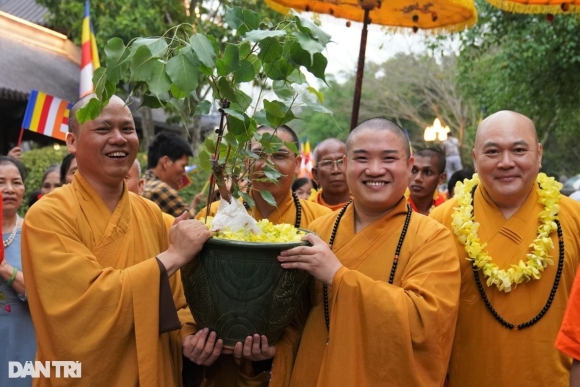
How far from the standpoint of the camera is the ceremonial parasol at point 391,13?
575 cm

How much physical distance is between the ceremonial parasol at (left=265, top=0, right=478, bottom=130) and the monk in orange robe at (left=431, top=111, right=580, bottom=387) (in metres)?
2.43

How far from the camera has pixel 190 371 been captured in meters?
3.29

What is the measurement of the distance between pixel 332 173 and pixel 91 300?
3104 mm

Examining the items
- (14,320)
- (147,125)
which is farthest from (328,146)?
(147,125)

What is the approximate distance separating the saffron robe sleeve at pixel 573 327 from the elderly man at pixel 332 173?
2.98 meters

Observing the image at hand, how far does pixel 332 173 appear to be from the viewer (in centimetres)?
559

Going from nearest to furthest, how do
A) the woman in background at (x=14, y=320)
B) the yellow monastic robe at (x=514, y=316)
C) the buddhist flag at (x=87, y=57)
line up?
the yellow monastic robe at (x=514, y=316) < the woman in background at (x=14, y=320) < the buddhist flag at (x=87, y=57)

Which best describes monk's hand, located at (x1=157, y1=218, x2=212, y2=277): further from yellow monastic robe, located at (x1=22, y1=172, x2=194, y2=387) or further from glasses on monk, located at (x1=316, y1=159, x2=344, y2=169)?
glasses on monk, located at (x1=316, y1=159, x2=344, y2=169)

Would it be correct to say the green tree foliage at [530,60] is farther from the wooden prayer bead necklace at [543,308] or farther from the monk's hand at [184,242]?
the monk's hand at [184,242]

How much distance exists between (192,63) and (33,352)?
7.86 feet

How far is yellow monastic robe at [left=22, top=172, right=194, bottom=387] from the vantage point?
2.81m

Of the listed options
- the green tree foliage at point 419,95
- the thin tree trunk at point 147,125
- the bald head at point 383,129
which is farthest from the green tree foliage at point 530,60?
the green tree foliage at point 419,95

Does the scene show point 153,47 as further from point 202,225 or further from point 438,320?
point 438,320

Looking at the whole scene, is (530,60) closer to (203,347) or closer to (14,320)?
(14,320)
